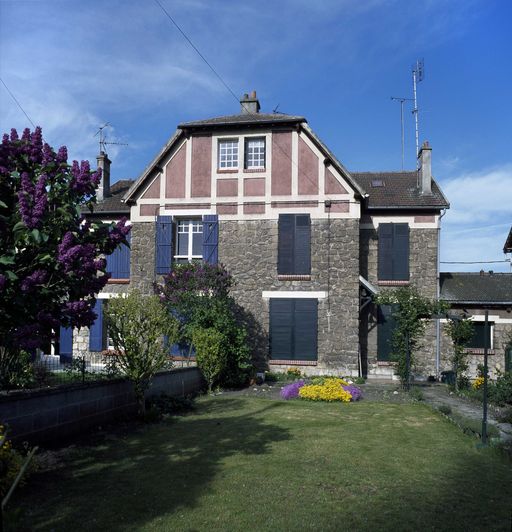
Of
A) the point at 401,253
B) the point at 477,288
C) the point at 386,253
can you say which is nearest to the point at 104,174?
the point at 386,253

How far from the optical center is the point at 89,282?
559cm

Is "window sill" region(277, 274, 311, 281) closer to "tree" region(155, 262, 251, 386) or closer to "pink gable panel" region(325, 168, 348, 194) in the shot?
"tree" region(155, 262, 251, 386)

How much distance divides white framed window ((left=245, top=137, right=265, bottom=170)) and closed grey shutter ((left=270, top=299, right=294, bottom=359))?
15.7ft

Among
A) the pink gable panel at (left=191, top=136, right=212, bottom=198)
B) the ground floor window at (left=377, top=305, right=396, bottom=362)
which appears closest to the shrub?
the pink gable panel at (left=191, top=136, right=212, bottom=198)

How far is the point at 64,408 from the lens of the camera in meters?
8.51

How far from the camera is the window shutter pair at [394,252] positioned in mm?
18641

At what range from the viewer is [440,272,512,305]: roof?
18641mm

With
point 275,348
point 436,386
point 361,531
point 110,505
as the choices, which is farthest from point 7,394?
point 436,386

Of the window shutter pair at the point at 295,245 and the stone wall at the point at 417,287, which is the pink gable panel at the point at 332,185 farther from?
the stone wall at the point at 417,287

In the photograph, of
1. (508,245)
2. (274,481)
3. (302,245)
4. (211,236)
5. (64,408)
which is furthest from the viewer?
(508,245)

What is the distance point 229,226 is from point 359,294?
16.5ft

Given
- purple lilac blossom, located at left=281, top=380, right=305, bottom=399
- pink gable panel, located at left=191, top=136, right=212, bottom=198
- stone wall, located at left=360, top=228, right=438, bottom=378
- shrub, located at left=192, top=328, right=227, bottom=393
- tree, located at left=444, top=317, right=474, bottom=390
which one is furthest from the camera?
stone wall, located at left=360, top=228, right=438, bottom=378

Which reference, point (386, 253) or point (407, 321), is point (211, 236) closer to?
point (386, 253)

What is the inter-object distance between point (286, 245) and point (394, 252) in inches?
158
